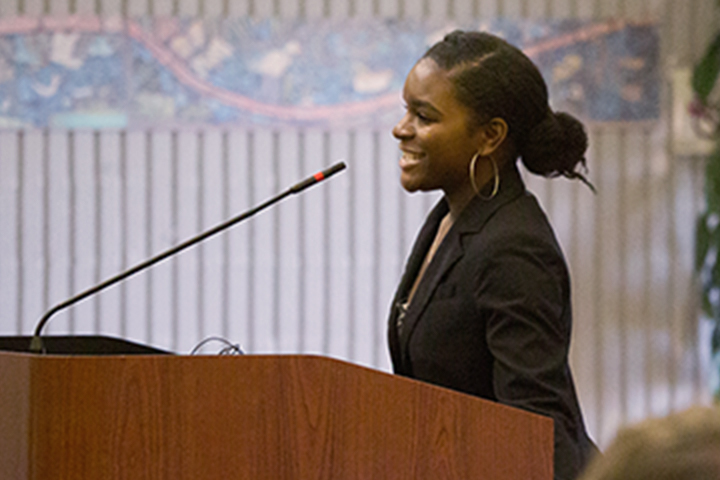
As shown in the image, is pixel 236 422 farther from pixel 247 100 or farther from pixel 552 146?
pixel 247 100

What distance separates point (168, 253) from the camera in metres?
1.55

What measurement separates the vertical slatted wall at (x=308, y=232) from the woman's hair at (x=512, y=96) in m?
2.04

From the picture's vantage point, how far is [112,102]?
150 inches

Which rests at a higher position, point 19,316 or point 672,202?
point 672,202

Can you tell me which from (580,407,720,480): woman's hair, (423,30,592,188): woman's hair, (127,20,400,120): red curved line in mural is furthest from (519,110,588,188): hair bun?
(127,20,400,120): red curved line in mural

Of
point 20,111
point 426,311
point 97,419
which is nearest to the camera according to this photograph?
point 97,419

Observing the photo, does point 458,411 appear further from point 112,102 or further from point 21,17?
point 21,17

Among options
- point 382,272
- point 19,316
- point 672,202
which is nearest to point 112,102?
point 19,316

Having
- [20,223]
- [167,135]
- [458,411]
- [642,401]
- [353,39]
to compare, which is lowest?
[642,401]

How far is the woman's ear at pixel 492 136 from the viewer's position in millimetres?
1823

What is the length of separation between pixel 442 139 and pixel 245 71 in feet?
7.14

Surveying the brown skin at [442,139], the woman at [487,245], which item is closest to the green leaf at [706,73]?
the woman at [487,245]

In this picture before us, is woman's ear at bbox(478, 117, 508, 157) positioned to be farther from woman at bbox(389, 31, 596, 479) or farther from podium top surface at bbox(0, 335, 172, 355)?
podium top surface at bbox(0, 335, 172, 355)

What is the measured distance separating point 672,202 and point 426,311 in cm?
254
